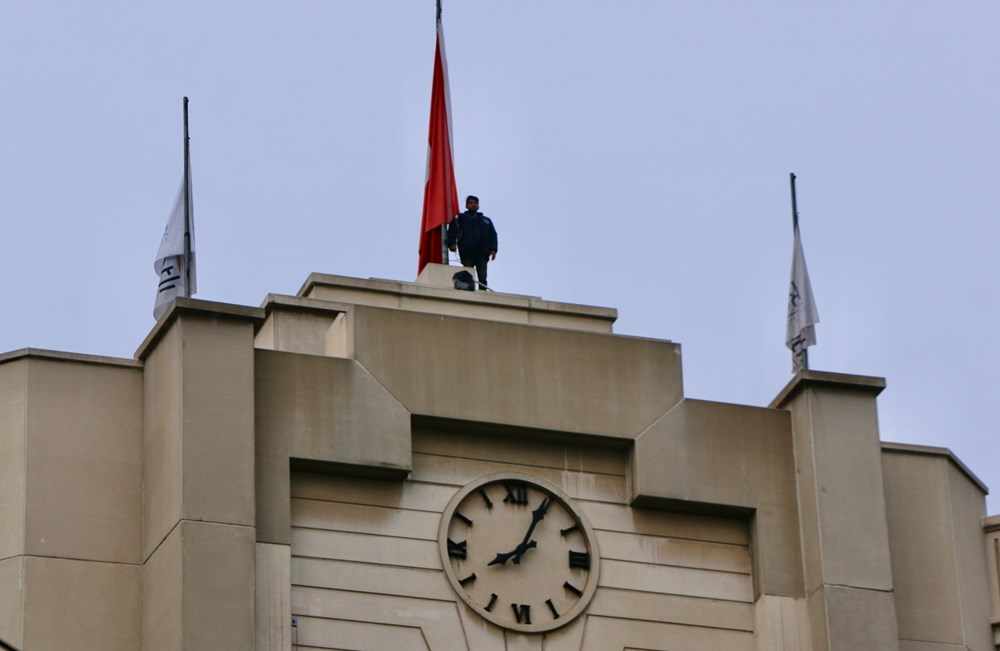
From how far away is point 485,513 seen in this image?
36125mm

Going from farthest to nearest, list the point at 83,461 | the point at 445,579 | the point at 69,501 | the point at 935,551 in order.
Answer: the point at 935,551, the point at 445,579, the point at 83,461, the point at 69,501

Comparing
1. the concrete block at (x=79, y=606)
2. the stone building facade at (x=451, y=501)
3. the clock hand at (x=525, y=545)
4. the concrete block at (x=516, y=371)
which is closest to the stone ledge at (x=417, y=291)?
the stone building facade at (x=451, y=501)

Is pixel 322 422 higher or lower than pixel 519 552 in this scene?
higher

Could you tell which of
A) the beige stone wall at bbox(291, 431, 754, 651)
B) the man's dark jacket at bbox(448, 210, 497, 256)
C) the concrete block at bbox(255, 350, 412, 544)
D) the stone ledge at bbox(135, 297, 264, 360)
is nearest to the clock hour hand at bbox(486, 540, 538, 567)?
the beige stone wall at bbox(291, 431, 754, 651)

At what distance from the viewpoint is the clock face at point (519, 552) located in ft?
117

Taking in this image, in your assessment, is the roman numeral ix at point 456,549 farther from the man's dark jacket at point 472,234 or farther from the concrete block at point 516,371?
the man's dark jacket at point 472,234

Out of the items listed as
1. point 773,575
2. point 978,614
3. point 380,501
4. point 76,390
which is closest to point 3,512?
point 76,390

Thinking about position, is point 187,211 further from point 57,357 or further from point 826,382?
point 826,382

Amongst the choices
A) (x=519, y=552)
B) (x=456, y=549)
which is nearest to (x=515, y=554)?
(x=519, y=552)

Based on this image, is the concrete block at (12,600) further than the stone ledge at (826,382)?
No

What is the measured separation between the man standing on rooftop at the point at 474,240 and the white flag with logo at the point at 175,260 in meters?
4.03

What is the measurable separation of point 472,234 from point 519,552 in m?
6.18

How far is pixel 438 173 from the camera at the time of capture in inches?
1655

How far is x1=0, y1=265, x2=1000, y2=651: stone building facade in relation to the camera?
34406mm
